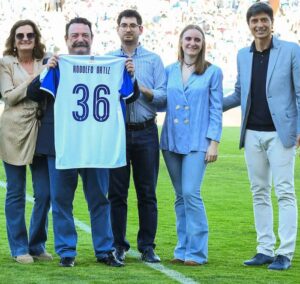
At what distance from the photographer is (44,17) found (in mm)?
30328

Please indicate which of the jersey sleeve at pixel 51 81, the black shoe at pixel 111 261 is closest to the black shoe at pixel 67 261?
the black shoe at pixel 111 261

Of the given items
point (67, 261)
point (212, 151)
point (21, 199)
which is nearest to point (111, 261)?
point (67, 261)

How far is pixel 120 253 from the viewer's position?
5965 millimetres

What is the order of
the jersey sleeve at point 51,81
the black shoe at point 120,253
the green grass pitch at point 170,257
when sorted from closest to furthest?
1. the green grass pitch at point 170,257
2. the jersey sleeve at point 51,81
3. the black shoe at point 120,253

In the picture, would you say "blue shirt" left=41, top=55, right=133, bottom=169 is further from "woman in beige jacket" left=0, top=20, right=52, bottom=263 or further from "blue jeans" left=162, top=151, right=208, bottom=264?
"blue jeans" left=162, top=151, right=208, bottom=264

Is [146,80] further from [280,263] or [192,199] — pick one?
[280,263]

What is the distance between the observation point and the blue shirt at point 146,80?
588 centimetres

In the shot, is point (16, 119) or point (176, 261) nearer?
point (16, 119)

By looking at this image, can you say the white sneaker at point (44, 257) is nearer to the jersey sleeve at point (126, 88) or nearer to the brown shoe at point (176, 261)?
the brown shoe at point (176, 261)

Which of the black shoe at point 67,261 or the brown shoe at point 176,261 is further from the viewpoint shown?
the brown shoe at point 176,261

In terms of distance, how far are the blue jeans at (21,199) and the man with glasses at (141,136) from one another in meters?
0.40

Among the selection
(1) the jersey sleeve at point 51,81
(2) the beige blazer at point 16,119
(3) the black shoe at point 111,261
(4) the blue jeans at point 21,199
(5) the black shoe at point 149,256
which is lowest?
(5) the black shoe at point 149,256

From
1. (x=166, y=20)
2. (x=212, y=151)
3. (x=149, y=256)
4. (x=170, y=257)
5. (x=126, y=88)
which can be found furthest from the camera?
(x=166, y=20)

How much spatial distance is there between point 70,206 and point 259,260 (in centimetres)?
116
